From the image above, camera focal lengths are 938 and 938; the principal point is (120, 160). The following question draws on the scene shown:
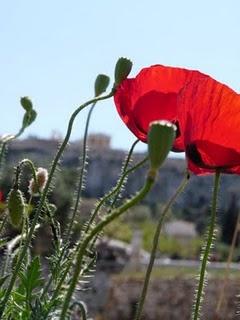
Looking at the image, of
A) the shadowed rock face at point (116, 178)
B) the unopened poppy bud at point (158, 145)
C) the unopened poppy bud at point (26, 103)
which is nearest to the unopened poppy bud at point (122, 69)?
the unopened poppy bud at point (26, 103)

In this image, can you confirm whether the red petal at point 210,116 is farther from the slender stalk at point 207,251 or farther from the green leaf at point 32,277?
the green leaf at point 32,277

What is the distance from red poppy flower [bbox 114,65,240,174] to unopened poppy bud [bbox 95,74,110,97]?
106 mm

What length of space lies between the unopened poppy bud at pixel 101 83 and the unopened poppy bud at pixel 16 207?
11 centimetres

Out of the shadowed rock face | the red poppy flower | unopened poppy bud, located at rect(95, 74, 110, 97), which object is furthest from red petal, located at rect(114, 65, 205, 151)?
the shadowed rock face

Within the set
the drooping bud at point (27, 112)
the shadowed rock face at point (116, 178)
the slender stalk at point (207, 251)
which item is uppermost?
the shadowed rock face at point (116, 178)

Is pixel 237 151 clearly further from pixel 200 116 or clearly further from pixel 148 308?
pixel 148 308

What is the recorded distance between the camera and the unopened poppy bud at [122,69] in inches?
24.9

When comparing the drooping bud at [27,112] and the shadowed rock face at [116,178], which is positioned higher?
the shadowed rock face at [116,178]

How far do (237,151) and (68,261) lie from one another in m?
0.16

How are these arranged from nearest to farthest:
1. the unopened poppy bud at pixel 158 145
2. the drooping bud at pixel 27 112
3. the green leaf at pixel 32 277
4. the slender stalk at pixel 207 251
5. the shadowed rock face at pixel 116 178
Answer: the unopened poppy bud at pixel 158 145
the slender stalk at pixel 207 251
the green leaf at pixel 32 277
the drooping bud at pixel 27 112
the shadowed rock face at pixel 116 178

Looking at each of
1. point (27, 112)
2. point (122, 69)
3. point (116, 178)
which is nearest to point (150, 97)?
point (122, 69)

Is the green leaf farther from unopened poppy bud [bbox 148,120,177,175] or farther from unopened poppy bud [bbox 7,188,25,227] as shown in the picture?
unopened poppy bud [bbox 148,120,177,175]

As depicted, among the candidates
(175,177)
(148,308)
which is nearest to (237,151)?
(148,308)

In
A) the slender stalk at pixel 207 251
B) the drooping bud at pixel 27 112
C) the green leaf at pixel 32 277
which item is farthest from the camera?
the drooping bud at pixel 27 112
